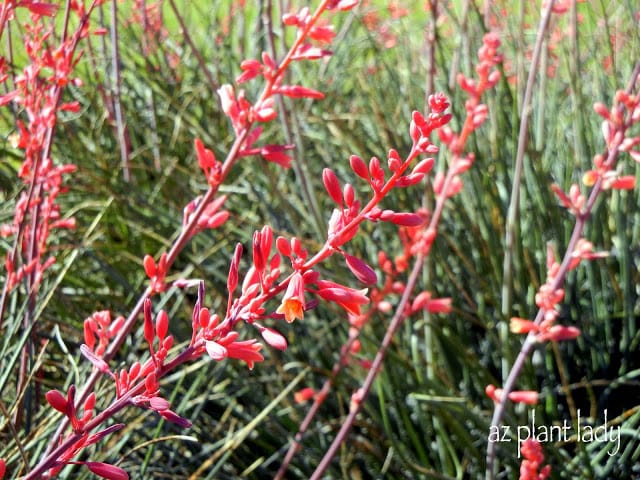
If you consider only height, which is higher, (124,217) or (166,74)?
(166,74)

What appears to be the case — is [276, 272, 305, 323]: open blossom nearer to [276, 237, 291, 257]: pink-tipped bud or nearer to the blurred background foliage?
[276, 237, 291, 257]: pink-tipped bud

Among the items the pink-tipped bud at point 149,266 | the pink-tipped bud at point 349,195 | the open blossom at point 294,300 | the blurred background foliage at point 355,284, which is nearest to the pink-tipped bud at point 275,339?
the open blossom at point 294,300

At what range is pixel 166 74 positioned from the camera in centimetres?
304

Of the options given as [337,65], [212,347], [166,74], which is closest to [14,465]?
[212,347]

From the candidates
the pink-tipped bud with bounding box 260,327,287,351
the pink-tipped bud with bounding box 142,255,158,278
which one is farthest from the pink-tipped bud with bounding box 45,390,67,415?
the pink-tipped bud with bounding box 142,255,158,278

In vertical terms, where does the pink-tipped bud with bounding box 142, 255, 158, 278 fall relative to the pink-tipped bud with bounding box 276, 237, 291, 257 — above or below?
below

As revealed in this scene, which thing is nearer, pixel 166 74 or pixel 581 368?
pixel 581 368

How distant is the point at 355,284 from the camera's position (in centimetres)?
218

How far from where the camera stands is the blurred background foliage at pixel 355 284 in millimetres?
1787

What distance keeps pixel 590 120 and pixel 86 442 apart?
7.86 ft

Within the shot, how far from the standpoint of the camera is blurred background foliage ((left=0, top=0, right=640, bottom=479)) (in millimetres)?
1787

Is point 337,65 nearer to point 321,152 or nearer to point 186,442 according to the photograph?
point 321,152

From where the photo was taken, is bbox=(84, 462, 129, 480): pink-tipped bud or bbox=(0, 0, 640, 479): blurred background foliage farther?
bbox=(0, 0, 640, 479): blurred background foliage

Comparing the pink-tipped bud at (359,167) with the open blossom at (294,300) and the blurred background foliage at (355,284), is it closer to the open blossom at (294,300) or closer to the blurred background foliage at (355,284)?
the open blossom at (294,300)
